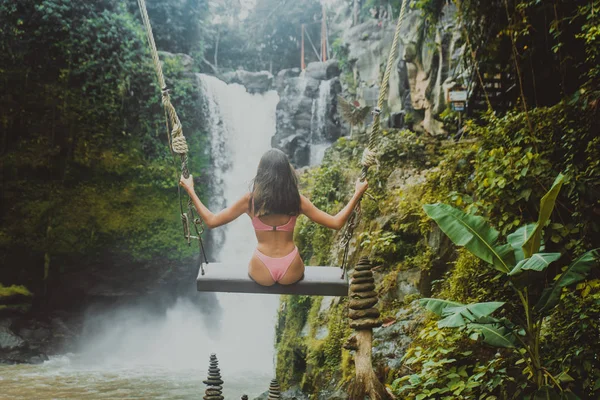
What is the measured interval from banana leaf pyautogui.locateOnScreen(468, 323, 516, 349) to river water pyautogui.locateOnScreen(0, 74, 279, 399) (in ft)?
18.2

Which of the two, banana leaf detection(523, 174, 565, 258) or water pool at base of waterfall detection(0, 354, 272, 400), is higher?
banana leaf detection(523, 174, 565, 258)

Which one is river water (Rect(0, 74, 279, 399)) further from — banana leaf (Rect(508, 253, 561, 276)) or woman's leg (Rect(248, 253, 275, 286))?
banana leaf (Rect(508, 253, 561, 276))

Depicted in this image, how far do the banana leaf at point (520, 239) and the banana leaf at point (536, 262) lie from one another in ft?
0.56

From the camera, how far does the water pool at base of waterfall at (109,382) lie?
7730 mm

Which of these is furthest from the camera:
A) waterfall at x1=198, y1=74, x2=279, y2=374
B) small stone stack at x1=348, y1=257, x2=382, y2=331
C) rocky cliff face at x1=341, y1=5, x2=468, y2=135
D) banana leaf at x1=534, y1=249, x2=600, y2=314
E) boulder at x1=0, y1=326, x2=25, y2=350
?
waterfall at x1=198, y1=74, x2=279, y2=374

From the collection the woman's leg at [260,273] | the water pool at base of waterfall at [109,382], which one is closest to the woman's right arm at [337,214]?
the woman's leg at [260,273]

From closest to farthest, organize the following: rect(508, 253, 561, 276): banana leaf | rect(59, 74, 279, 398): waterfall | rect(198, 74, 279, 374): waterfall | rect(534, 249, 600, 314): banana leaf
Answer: rect(508, 253, 561, 276): banana leaf → rect(534, 249, 600, 314): banana leaf → rect(59, 74, 279, 398): waterfall → rect(198, 74, 279, 374): waterfall

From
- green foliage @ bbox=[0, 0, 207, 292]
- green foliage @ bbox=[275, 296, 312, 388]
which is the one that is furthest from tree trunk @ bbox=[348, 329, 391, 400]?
green foliage @ bbox=[0, 0, 207, 292]

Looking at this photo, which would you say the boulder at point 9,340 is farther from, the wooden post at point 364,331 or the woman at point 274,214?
the wooden post at point 364,331

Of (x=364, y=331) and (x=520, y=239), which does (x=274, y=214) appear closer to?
(x=364, y=331)

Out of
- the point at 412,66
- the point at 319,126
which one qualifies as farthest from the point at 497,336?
the point at 319,126

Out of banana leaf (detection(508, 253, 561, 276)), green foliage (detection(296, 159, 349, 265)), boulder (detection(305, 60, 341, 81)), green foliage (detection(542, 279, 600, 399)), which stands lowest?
green foliage (detection(542, 279, 600, 399))

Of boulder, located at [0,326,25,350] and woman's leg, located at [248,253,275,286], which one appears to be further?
boulder, located at [0,326,25,350]

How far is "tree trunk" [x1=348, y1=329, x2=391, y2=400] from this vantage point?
3.15 meters
